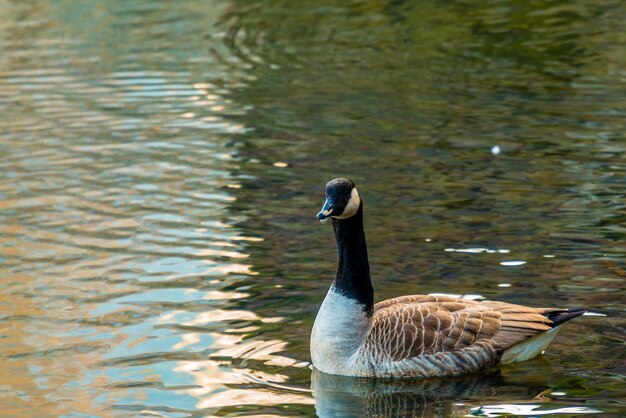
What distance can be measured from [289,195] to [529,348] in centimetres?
660

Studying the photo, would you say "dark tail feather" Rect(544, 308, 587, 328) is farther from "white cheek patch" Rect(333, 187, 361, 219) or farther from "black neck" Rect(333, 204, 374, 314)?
"white cheek patch" Rect(333, 187, 361, 219)

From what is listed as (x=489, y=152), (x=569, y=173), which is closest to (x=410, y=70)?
(x=489, y=152)

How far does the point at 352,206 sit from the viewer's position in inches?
407

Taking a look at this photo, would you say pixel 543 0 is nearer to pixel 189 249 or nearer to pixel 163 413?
pixel 189 249

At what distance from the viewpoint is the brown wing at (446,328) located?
1016cm

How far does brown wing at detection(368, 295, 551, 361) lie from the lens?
33.3 ft

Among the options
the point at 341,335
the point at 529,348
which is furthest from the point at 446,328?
the point at 341,335

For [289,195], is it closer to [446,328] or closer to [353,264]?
[353,264]

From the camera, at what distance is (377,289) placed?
→ 41.1 ft

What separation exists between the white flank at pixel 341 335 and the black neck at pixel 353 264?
3.3 inches

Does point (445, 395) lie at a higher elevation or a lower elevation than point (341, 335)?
lower

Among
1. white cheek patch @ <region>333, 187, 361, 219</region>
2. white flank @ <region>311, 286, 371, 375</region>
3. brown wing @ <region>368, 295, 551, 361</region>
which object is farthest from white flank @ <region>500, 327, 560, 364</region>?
white cheek patch @ <region>333, 187, 361, 219</region>

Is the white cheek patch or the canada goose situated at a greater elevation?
the white cheek patch

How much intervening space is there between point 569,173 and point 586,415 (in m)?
7.66
